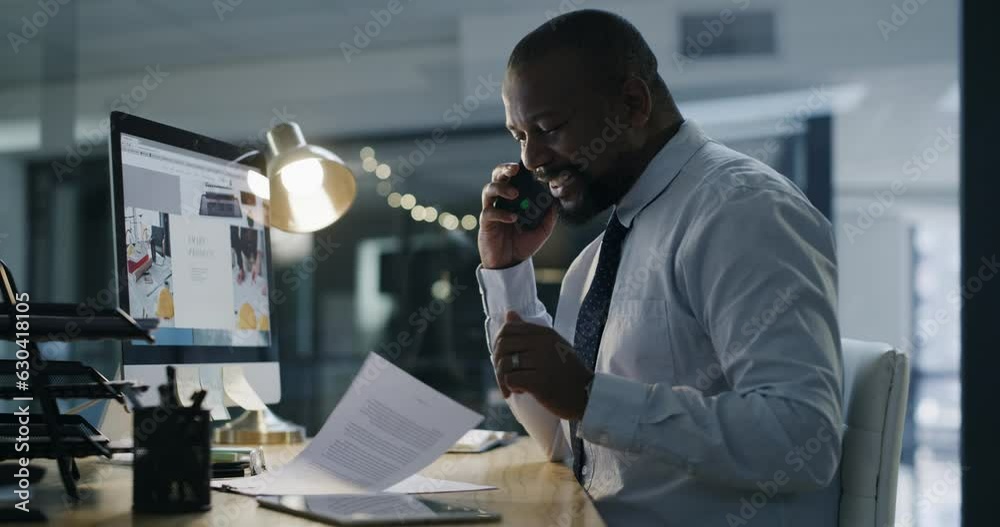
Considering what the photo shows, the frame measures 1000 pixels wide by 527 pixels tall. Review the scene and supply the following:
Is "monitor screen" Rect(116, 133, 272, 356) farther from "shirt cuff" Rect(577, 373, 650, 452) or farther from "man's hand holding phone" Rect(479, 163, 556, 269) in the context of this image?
"shirt cuff" Rect(577, 373, 650, 452)

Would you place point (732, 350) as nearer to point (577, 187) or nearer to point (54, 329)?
point (577, 187)

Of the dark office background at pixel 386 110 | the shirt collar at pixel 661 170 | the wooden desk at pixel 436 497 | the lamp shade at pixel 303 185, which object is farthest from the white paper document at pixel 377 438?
the dark office background at pixel 386 110

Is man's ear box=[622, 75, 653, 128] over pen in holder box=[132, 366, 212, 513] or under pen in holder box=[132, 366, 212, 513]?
over

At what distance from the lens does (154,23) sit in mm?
4832

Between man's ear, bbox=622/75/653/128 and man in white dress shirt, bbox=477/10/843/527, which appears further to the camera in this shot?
man's ear, bbox=622/75/653/128

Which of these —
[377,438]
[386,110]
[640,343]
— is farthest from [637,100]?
[386,110]

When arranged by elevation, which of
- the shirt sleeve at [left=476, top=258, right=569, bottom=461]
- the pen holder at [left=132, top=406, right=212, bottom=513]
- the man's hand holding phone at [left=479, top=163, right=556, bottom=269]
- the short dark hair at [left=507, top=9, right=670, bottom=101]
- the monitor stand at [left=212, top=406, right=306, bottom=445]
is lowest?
the monitor stand at [left=212, top=406, right=306, bottom=445]

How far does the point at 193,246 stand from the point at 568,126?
2.12 ft

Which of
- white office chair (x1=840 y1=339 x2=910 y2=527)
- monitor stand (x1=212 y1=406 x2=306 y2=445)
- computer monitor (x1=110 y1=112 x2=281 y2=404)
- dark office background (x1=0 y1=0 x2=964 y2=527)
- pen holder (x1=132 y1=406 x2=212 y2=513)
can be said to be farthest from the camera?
dark office background (x1=0 y1=0 x2=964 y2=527)

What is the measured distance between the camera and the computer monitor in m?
1.31

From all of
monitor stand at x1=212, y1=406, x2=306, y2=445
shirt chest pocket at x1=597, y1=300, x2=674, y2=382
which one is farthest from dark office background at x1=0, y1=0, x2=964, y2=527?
shirt chest pocket at x1=597, y1=300, x2=674, y2=382

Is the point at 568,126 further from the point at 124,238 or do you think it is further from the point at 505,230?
the point at 124,238
